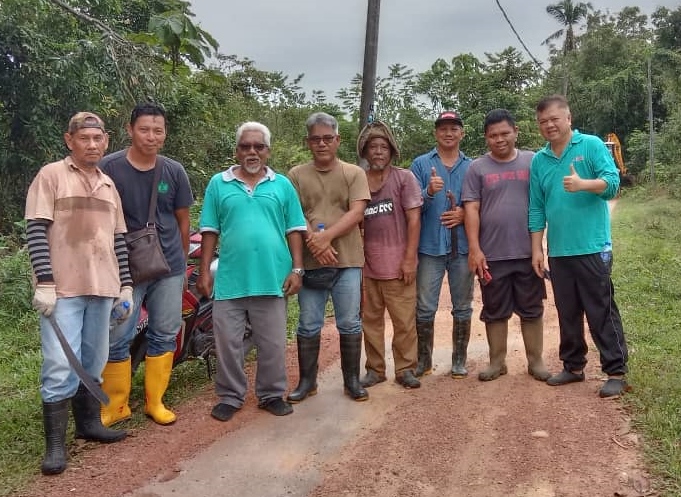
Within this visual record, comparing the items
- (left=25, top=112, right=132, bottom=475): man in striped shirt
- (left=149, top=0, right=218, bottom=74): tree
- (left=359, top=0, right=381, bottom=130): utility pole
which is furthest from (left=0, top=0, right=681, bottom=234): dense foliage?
(left=25, top=112, right=132, bottom=475): man in striped shirt

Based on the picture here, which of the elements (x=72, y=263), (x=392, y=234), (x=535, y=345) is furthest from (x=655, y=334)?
(x=72, y=263)

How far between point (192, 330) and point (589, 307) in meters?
2.76

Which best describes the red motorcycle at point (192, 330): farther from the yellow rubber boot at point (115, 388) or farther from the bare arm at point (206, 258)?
the bare arm at point (206, 258)

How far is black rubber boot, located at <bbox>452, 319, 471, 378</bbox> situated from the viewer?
4.52 meters

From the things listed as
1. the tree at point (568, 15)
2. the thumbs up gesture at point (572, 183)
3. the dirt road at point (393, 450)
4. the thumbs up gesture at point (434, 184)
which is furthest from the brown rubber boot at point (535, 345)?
the tree at point (568, 15)

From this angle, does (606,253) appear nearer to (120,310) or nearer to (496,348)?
(496,348)

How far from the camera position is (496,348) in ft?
14.6

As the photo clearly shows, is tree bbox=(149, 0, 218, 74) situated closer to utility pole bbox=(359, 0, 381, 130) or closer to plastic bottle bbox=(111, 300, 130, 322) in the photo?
utility pole bbox=(359, 0, 381, 130)

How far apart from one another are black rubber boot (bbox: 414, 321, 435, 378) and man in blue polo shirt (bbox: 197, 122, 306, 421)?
1.11m

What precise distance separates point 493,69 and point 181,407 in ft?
62.2

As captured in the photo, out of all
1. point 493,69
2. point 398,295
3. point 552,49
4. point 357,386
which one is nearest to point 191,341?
point 357,386

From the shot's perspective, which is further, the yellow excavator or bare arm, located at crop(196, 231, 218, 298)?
the yellow excavator

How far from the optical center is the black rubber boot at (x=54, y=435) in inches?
125

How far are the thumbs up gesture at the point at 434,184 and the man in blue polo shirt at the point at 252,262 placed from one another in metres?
0.98
